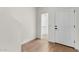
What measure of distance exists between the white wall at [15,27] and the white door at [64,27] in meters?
0.31

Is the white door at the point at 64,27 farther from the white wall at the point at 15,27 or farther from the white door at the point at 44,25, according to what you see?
the white wall at the point at 15,27

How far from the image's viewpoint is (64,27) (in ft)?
4.40

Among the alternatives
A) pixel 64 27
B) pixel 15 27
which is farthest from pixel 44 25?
pixel 15 27

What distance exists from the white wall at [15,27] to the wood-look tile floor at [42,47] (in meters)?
0.07

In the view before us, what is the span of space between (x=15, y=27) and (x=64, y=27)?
64cm

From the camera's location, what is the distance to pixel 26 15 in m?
1.35

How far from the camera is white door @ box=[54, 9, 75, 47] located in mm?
1314

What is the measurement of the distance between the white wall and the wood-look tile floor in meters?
0.07

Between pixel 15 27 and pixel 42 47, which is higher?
pixel 15 27

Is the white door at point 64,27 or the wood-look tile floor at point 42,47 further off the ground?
the white door at point 64,27

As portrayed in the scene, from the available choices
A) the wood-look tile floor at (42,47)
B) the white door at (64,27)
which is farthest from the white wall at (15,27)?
the white door at (64,27)

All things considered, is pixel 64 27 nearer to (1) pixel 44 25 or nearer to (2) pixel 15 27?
(1) pixel 44 25

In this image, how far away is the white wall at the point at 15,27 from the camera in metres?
1.30

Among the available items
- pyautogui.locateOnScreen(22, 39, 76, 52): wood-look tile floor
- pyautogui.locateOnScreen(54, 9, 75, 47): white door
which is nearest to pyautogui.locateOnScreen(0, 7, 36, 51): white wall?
pyautogui.locateOnScreen(22, 39, 76, 52): wood-look tile floor
